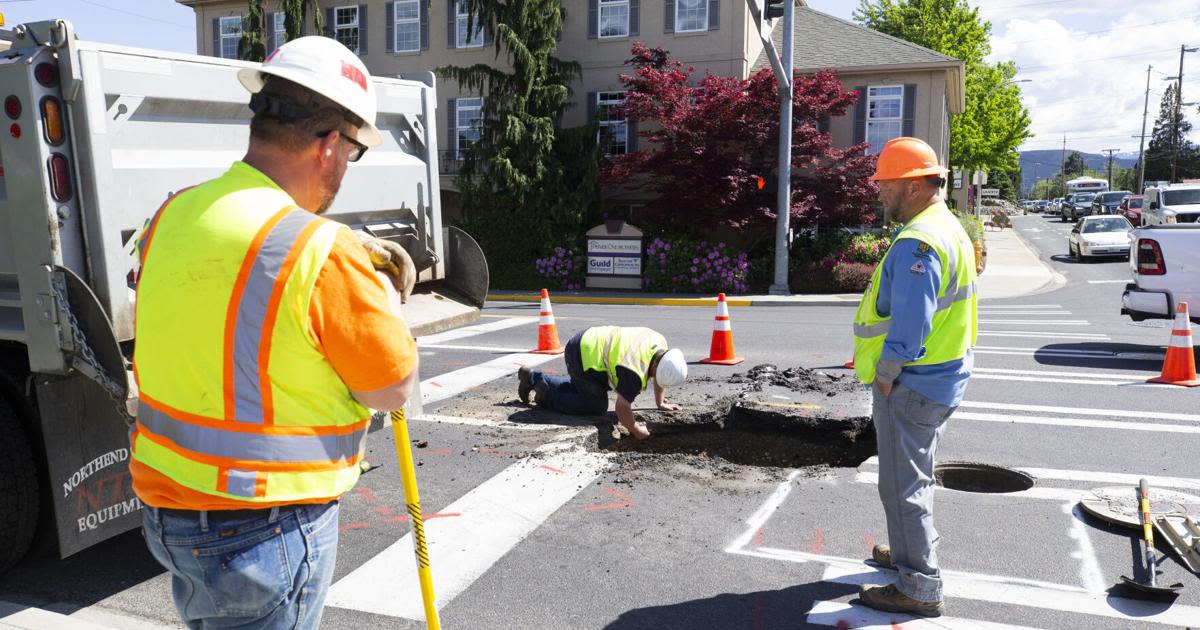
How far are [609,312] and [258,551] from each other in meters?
14.1

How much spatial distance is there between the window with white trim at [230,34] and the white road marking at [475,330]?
58.7ft

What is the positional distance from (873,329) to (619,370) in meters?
2.63

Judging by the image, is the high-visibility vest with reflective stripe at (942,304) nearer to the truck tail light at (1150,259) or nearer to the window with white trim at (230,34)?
the truck tail light at (1150,259)

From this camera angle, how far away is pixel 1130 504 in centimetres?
501

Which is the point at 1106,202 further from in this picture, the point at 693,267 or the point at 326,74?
the point at 326,74

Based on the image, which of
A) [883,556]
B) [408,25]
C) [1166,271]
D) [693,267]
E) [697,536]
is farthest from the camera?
[408,25]

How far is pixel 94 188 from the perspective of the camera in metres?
3.72

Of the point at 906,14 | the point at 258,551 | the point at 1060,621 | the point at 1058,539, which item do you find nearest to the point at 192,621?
the point at 258,551

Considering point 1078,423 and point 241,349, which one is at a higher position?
point 241,349

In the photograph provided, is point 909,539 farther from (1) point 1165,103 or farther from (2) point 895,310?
(1) point 1165,103

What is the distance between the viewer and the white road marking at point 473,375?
27.2 ft

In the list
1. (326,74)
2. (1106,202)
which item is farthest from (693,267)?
(1106,202)

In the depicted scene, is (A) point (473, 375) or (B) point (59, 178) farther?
(A) point (473, 375)

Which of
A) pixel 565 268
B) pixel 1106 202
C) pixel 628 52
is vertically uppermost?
pixel 628 52
